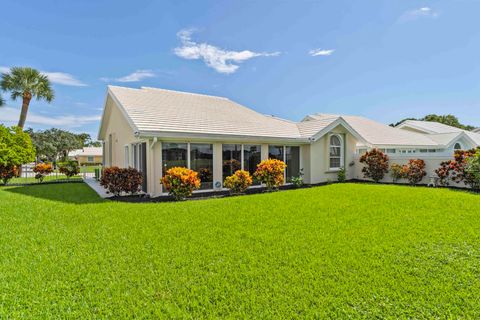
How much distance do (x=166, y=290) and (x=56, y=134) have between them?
304ft

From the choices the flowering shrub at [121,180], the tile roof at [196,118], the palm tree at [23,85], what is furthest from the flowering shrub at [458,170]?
the palm tree at [23,85]

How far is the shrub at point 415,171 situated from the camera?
1700 cm

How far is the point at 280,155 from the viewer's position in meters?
17.9

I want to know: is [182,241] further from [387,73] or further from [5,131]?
[387,73]

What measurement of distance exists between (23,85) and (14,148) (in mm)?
17599

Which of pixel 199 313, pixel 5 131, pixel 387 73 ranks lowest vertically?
pixel 199 313

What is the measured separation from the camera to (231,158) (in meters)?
15.8

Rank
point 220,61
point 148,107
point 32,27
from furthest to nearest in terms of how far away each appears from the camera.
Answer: point 220,61 → point 32,27 → point 148,107

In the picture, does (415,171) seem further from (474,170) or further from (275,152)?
(275,152)

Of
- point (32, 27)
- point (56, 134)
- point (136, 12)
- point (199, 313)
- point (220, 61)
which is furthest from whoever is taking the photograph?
point (56, 134)

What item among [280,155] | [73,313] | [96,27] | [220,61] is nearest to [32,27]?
[96,27]

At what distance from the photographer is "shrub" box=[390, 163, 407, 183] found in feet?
57.8

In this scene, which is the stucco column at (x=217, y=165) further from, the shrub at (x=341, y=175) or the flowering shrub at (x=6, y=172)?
the flowering shrub at (x=6, y=172)

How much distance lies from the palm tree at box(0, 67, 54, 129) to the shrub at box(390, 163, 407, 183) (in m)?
38.2
